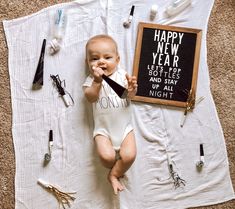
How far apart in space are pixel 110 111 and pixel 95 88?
0.30 feet

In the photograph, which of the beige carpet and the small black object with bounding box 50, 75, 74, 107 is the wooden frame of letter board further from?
the small black object with bounding box 50, 75, 74, 107

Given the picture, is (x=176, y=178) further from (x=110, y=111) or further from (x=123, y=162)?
(x=110, y=111)

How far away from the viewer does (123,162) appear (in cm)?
129

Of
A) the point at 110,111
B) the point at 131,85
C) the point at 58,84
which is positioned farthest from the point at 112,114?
the point at 58,84

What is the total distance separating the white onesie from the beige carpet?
0.29 metres

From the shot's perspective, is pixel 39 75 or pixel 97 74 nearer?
pixel 97 74

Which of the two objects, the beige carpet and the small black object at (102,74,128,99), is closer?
the small black object at (102,74,128,99)

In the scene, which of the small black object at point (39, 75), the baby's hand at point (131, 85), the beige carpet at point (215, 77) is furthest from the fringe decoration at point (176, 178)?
the small black object at point (39, 75)

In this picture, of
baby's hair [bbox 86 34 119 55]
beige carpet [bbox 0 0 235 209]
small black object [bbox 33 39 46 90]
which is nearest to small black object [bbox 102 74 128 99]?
baby's hair [bbox 86 34 119 55]

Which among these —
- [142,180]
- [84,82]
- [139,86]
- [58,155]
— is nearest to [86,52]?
[84,82]

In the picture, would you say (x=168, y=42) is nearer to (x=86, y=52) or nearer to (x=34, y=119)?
(x=86, y=52)

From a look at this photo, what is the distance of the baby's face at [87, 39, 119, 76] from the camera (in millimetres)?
1294

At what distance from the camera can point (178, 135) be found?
1401 millimetres

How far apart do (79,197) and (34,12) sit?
25.9 inches
